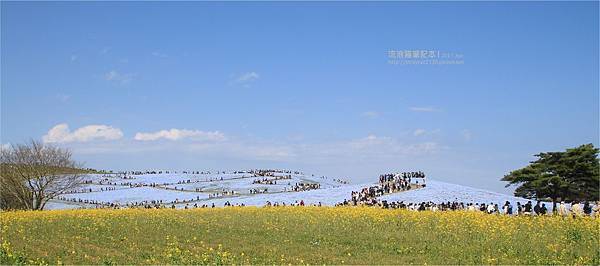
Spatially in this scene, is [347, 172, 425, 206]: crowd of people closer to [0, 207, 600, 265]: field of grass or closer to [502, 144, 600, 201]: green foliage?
[502, 144, 600, 201]: green foliage

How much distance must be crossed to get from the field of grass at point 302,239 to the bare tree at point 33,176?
822 inches

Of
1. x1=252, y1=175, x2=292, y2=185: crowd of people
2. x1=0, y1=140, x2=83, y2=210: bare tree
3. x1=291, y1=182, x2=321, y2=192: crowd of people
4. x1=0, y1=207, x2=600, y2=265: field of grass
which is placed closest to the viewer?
x1=0, y1=207, x2=600, y2=265: field of grass

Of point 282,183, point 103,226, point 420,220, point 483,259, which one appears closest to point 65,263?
point 103,226

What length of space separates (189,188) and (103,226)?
47.5 meters

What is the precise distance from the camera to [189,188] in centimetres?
7375

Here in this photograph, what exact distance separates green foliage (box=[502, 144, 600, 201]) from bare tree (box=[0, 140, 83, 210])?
42.1m

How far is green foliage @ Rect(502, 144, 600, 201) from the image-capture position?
53.4m

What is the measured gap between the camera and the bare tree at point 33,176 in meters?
50.3

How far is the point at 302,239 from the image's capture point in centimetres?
2297

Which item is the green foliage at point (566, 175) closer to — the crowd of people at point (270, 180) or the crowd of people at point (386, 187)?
the crowd of people at point (386, 187)

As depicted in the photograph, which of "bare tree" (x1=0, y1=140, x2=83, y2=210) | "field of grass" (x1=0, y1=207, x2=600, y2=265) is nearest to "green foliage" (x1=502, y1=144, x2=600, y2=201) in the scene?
"field of grass" (x1=0, y1=207, x2=600, y2=265)

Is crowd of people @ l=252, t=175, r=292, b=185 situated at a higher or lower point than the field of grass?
higher

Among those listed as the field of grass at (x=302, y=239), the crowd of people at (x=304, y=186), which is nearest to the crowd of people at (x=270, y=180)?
the crowd of people at (x=304, y=186)

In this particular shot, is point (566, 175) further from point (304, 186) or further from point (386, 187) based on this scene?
point (304, 186)
